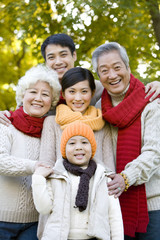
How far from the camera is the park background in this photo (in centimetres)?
437

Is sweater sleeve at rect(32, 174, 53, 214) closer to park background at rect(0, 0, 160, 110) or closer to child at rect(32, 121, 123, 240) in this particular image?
child at rect(32, 121, 123, 240)

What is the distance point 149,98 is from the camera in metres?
2.89

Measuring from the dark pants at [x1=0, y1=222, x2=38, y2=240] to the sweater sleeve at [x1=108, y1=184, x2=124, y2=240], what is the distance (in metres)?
0.82

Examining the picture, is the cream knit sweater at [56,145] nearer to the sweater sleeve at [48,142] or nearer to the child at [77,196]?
the sweater sleeve at [48,142]

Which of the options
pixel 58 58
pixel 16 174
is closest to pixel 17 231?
pixel 16 174

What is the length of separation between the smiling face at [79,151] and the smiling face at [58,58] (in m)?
1.40

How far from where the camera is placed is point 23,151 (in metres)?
2.82

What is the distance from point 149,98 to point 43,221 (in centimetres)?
154

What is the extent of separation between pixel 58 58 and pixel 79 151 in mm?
1601

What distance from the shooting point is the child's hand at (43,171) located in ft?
Answer: 7.68

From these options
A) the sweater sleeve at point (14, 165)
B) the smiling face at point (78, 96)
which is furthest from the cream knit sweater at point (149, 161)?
the sweater sleeve at point (14, 165)

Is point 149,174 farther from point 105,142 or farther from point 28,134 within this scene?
point 28,134

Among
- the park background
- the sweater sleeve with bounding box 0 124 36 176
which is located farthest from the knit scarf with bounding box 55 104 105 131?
the park background

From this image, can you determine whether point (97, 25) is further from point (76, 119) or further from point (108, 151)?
point (108, 151)
